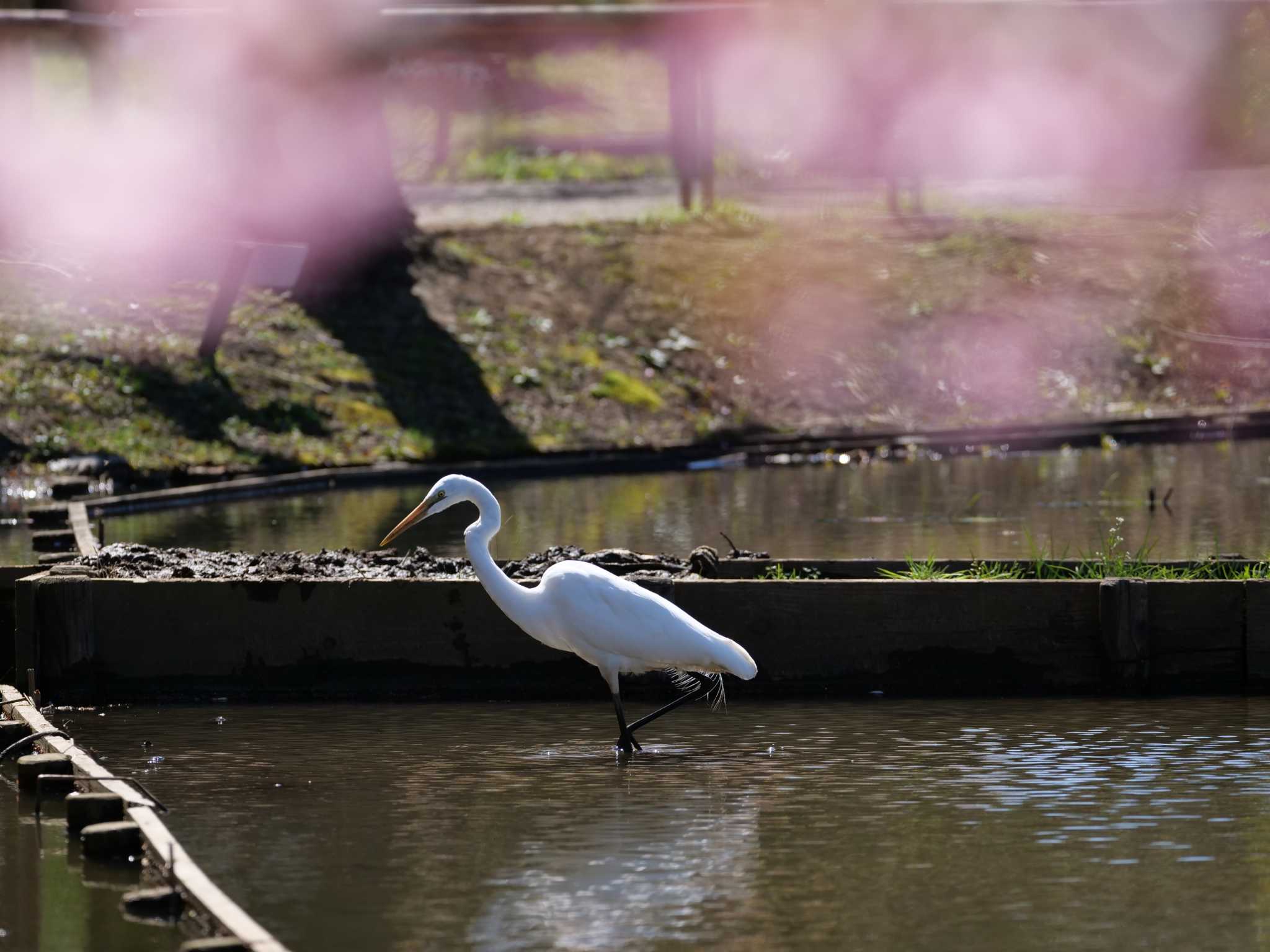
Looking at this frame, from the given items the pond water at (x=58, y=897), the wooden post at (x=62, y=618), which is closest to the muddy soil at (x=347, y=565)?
the wooden post at (x=62, y=618)

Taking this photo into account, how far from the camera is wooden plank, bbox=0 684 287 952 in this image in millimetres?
7418

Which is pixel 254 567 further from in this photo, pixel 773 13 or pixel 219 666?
pixel 773 13

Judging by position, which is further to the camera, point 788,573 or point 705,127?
point 705,127

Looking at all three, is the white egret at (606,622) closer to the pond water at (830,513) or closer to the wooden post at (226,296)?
the pond water at (830,513)

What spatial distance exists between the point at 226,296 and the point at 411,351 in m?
3.67

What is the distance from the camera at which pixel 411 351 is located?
30.3m

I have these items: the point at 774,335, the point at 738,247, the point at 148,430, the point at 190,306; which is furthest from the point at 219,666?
the point at 738,247

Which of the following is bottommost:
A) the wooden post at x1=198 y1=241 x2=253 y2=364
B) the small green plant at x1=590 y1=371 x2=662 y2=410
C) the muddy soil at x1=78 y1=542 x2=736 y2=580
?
the muddy soil at x1=78 y1=542 x2=736 y2=580

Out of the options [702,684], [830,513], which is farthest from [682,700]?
[830,513]

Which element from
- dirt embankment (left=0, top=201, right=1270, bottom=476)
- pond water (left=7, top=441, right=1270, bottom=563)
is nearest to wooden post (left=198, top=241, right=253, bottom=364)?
dirt embankment (left=0, top=201, right=1270, bottom=476)

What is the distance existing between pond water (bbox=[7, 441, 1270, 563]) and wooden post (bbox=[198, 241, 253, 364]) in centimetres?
422

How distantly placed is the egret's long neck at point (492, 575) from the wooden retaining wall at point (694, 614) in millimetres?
1315

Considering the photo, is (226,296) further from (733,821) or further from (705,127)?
(733,821)

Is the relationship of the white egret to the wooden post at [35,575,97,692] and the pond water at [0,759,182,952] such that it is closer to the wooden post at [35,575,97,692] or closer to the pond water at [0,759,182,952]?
the wooden post at [35,575,97,692]
